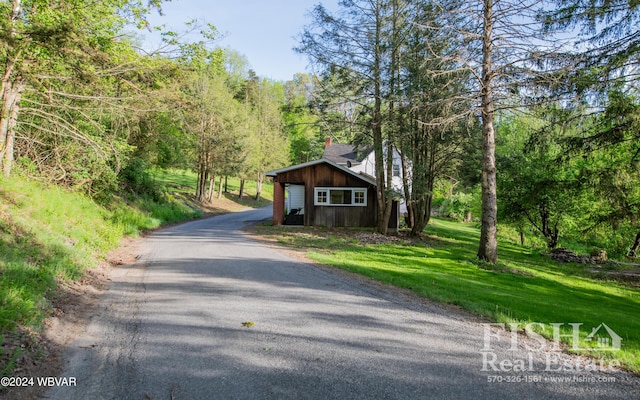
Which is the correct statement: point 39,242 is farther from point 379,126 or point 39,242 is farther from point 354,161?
point 354,161

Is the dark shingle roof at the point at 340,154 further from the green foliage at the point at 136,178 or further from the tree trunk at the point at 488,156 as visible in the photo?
the tree trunk at the point at 488,156

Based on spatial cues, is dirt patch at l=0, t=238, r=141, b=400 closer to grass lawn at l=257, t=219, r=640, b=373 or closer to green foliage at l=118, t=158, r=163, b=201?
grass lawn at l=257, t=219, r=640, b=373

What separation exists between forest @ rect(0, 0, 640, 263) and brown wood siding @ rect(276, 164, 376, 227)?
6.38 feet

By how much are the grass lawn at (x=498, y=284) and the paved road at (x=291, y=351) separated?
114 centimetres

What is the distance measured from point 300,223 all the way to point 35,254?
15.3m

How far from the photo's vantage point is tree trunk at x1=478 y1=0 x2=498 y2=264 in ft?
38.4

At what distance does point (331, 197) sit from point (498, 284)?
480 inches

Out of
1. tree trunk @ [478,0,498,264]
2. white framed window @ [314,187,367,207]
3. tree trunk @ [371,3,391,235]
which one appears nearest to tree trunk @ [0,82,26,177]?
tree trunk @ [371,3,391,235]

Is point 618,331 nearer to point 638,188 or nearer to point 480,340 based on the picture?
point 480,340

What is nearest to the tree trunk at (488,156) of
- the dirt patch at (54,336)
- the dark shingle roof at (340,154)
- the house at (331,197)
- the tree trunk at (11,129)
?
the house at (331,197)

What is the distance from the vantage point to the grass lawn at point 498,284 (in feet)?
19.4

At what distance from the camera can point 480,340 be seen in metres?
4.48

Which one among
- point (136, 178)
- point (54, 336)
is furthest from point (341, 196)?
point (54, 336)

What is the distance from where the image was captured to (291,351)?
396cm
